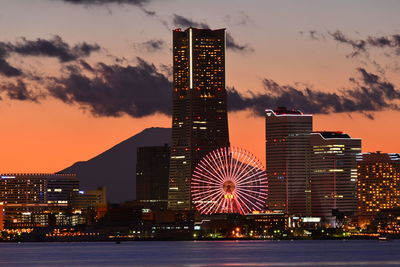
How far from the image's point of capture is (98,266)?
17975 centimetres

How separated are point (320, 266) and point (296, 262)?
44.2 feet

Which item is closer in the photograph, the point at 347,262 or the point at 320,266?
the point at 320,266

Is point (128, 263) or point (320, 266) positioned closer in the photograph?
point (320, 266)

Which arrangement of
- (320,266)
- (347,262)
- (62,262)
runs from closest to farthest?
1. (320,266)
2. (347,262)
3. (62,262)

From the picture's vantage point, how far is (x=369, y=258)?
195 metres

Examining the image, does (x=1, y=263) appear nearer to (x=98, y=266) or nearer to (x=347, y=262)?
(x=98, y=266)

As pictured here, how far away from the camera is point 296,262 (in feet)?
604

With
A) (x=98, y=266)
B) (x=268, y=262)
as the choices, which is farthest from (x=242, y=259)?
(x=98, y=266)

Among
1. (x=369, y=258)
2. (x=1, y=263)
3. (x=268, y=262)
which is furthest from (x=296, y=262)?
(x=1, y=263)

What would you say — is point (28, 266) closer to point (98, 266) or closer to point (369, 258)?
point (98, 266)

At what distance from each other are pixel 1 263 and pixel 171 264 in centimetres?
2883

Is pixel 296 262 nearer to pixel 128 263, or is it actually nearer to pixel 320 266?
pixel 320 266

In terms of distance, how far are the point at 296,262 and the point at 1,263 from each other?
151ft

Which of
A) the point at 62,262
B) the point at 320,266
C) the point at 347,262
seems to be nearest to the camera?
the point at 320,266
